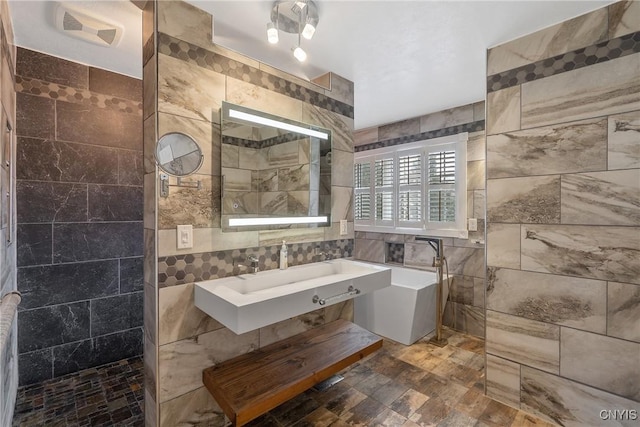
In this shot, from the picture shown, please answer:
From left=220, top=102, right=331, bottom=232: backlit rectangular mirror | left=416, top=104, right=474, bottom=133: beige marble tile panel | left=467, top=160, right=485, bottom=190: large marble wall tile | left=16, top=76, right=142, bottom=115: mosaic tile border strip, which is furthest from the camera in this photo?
left=416, top=104, right=474, bottom=133: beige marble tile panel

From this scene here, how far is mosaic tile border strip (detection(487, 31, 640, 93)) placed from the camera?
165 cm

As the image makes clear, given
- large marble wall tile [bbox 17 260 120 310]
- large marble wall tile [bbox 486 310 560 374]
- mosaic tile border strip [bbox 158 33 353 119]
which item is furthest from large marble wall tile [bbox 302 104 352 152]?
large marble wall tile [bbox 17 260 120 310]

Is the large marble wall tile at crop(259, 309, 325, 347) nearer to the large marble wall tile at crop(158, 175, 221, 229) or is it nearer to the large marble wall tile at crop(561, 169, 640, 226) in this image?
the large marble wall tile at crop(158, 175, 221, 229)

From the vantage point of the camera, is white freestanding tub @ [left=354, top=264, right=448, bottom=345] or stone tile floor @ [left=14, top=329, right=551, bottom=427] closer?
stone tile floor @ [left=14, top=329, right=551, bottom=427]

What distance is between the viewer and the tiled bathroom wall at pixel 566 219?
1.65m

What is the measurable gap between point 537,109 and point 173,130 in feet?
7.58

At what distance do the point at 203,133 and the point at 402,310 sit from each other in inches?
99.2

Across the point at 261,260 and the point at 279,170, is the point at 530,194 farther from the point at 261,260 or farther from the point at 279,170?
the point at 261,260

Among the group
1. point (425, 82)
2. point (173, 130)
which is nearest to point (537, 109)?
point (425, 82)

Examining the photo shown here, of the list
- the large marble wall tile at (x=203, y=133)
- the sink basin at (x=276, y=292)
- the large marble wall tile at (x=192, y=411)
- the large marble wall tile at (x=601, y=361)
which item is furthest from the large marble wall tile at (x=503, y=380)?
the large marble wall tile at (x=203, y=133)

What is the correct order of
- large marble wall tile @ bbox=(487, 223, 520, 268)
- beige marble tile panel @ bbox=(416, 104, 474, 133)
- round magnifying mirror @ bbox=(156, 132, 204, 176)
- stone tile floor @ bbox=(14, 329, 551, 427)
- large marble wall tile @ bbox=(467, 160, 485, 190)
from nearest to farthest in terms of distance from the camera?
1. round magnifying mirror @ bbox=(156, 132, 204, 176)
2. stone tile floor @ bbox=(14, 329, 551, 427)
3. large marble wall tile @ bbox=(487, 223, 520, 268)
4. large marble wall tile @ bbox=(467, 160, 485, 190)
5. beige marble tile panel @ bbox=(416, 104, 474, 133)

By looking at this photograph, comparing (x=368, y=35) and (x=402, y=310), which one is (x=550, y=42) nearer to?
(x=368, y=35)

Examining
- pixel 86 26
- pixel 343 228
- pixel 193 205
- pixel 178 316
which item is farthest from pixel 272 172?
pixel 86 26

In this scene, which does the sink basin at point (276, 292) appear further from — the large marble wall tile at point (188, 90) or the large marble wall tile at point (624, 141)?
the large marble wall tile at point (624, 141)
